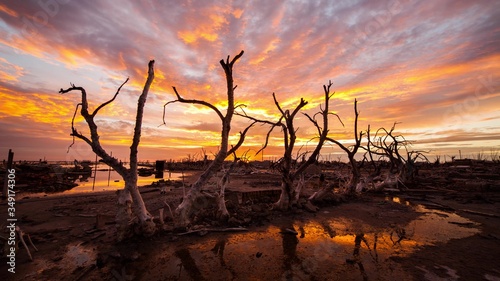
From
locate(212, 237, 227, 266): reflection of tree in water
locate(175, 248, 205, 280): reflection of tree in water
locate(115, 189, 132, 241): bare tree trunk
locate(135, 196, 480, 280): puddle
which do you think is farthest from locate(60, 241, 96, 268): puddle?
locate(212, 237, 227, 266): reflection of tree in water

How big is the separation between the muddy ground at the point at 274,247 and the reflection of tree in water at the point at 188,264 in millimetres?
24

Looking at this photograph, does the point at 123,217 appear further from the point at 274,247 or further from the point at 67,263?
the point at 274,247

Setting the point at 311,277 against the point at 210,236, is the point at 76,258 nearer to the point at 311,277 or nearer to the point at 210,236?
the point at 210,236

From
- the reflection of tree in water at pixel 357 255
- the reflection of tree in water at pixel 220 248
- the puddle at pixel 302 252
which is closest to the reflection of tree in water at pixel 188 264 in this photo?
the puddle at pixel 302 252

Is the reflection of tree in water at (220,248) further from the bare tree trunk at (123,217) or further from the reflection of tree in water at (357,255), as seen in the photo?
the reflection of tree in water at (357,255)

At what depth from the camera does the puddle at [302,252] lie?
4.73 metres

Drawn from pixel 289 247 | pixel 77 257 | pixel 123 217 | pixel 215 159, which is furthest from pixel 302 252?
pixel 77 257

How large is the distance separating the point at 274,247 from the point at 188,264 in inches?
94.1

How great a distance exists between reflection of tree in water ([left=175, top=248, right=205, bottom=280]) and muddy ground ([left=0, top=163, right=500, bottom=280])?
0.02 m

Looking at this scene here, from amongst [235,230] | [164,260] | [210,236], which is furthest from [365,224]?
[164,260]

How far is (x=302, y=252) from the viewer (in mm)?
5871

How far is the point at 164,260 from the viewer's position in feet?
17.6

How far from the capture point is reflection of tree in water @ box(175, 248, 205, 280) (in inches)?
185

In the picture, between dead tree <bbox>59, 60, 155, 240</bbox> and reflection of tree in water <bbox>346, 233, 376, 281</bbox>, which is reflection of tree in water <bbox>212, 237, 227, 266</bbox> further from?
reflection of tree in water <bbox>346, 233, 376, 281</bbox>
